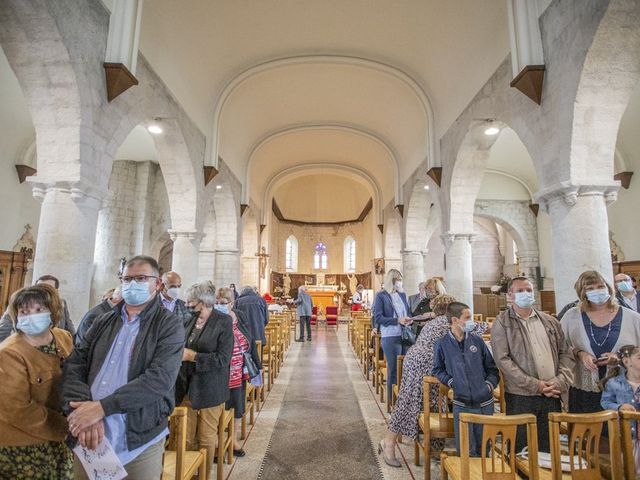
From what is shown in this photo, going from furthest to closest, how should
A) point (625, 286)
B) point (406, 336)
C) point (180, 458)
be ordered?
point (406, 336), point (625, 286), point (180, 458)

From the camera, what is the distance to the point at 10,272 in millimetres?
8508

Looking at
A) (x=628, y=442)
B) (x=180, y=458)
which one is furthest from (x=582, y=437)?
(x=180, y=458)

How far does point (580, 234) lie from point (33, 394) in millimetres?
4858

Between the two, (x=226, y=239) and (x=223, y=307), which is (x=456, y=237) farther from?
(x=226, y=239)

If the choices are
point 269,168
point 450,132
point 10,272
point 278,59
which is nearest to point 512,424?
point 450,132

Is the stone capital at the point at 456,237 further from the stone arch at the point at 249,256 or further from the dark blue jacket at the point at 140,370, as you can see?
the stone arch at the point at 249,256

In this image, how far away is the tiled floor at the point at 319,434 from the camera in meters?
3.26

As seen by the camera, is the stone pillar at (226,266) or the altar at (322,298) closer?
the stone pillar at (226,266)

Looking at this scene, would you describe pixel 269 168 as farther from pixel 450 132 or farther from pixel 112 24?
pixel 112 24

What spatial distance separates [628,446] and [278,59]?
8.50 meters

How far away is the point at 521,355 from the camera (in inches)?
105

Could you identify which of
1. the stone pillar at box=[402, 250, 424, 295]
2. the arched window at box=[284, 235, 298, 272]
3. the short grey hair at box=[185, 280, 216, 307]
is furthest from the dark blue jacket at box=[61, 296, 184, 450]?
the arched window at box=[284, 235, 298, 272]

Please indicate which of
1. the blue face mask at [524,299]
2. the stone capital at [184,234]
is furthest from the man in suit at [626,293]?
the stone capital at [184,234]

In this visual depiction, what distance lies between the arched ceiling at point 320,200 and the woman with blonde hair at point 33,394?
20819 mm
